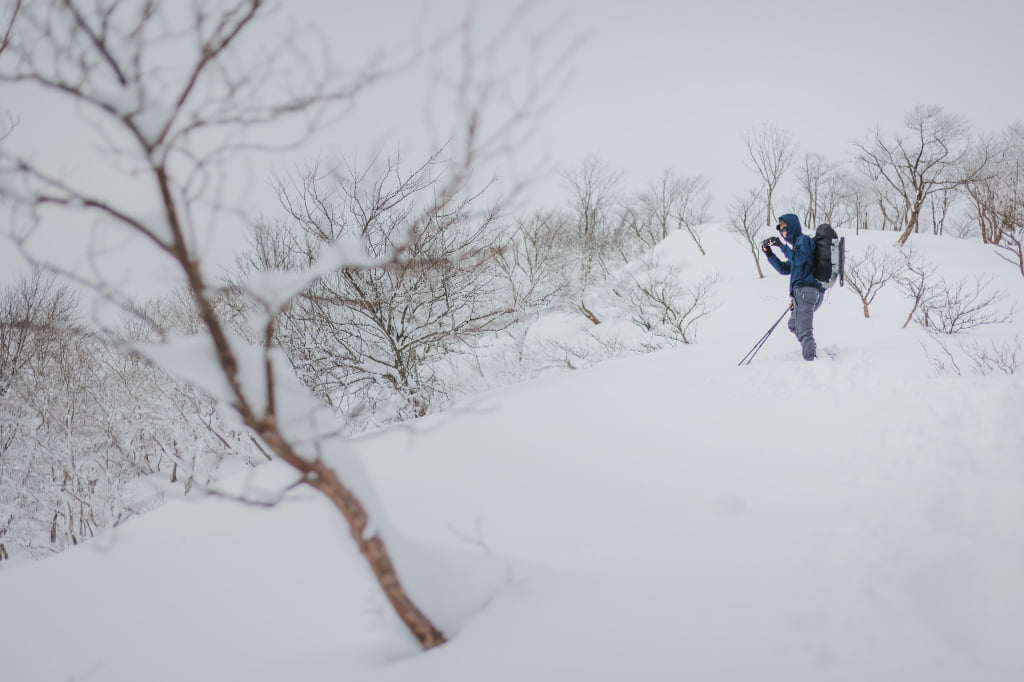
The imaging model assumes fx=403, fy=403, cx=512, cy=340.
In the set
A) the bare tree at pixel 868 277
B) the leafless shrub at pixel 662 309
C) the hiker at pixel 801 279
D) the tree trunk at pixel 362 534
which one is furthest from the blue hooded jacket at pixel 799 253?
the leafless shrub at pixel 662 309

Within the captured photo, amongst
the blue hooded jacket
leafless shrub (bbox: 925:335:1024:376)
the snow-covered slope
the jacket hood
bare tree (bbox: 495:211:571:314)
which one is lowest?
the snow-covered slope

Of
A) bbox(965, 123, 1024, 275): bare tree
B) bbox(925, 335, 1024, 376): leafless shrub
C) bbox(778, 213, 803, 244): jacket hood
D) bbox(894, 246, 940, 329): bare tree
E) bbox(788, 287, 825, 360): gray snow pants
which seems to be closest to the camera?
bbox(925, 335, 1024, 376): leafless shrub

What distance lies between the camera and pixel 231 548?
9.68 ft

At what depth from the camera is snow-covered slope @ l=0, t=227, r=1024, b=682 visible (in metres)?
1.52

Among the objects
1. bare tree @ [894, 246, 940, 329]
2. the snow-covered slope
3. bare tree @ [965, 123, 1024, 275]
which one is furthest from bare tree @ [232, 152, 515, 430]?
bare tree @ [965, 123, 1024, 275]

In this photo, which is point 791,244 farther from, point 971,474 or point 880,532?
point 880,532

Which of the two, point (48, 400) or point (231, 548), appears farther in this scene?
point (48, 400)

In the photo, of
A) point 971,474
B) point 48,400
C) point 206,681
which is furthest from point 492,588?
point 48,400

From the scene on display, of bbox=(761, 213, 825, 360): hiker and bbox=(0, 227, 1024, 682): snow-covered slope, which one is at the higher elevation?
bbox=(761, 213, 825, 360): hiker

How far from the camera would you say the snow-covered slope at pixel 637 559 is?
1.52 metres

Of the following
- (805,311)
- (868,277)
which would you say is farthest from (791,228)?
(868,277)

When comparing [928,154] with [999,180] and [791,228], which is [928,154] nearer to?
[999,180]

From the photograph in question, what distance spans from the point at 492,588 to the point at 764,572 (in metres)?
1.21

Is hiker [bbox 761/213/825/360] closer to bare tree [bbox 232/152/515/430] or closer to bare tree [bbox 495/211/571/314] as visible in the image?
bare tree [bbox 232/152/515/430]
